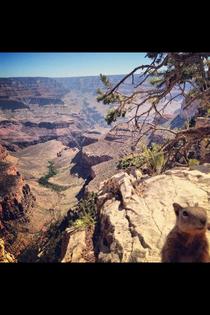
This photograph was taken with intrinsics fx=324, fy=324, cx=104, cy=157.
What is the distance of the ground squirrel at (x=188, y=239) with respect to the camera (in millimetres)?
4188

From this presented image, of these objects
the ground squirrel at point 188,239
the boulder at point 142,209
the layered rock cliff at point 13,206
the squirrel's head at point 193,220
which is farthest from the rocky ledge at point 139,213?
the layered rock cliff at point 13,206

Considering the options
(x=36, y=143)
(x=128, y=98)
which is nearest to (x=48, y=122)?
(x=36, y=143)

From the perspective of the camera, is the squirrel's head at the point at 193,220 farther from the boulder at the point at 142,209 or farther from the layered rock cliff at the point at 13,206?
the layered rock cliff at the point at 13,206

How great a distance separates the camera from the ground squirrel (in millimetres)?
4188

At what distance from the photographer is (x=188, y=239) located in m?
4.42

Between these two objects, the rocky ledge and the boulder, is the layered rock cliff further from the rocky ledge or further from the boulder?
the boulder

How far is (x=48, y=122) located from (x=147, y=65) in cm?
9579

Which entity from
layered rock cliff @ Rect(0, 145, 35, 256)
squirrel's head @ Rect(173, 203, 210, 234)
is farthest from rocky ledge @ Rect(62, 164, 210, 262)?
layered rock cliff @ Rect(0, 145, 35, 256)

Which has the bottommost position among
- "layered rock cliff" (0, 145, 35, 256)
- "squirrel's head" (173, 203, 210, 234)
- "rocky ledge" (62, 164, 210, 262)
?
"layered rock cliff" (0, 145, 35, 256)

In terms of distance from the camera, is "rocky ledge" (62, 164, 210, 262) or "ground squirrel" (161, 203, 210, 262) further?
→ "rocky ledge" (62, 164, 210, 262)
